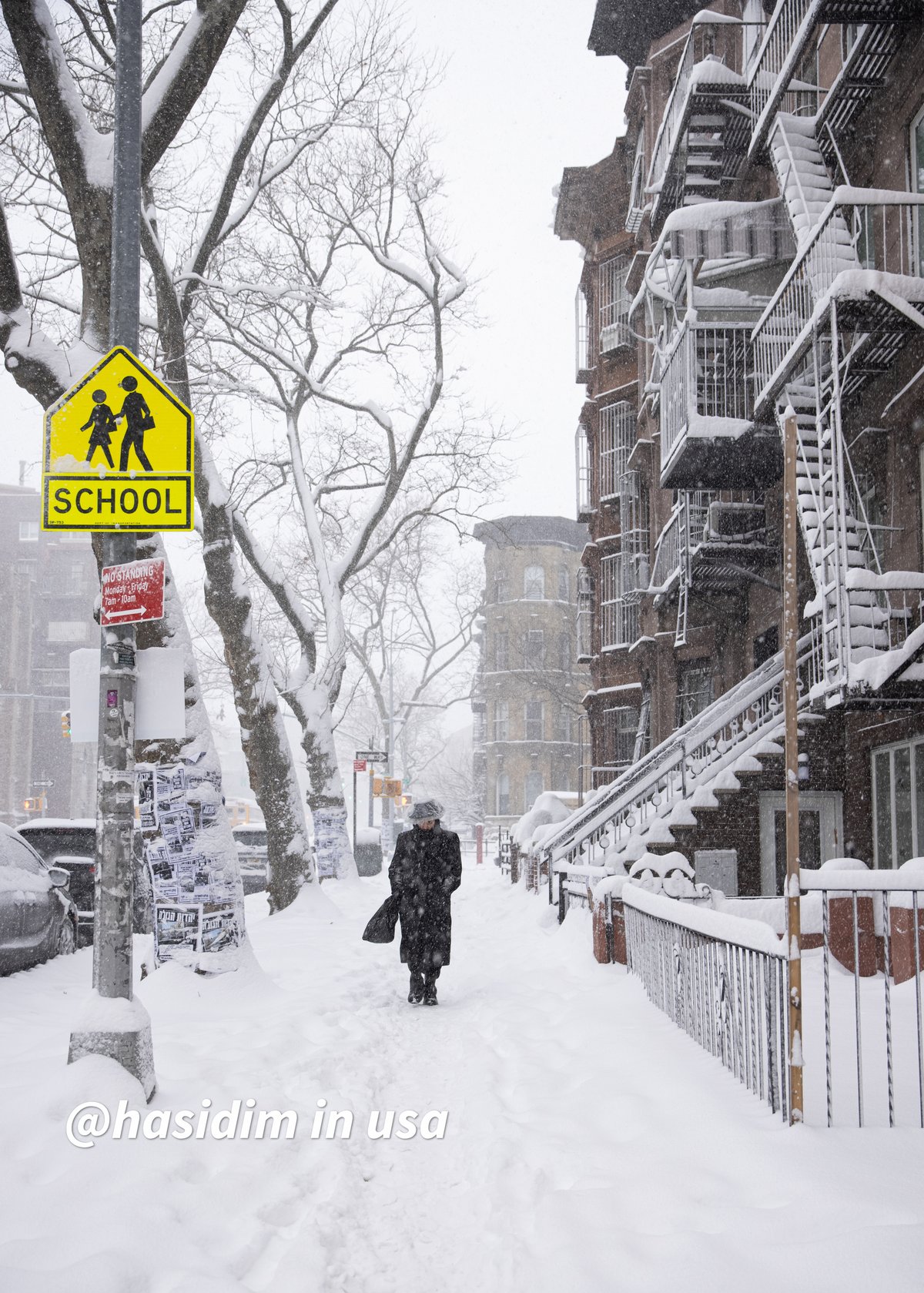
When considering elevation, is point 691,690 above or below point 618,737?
above

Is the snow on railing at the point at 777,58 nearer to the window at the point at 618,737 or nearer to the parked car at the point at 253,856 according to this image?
the window at the point at 618,737

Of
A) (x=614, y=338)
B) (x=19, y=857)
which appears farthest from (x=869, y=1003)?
(x=614, y=338)

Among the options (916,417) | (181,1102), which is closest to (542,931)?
(916,417)

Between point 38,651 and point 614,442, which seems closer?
point 614,442

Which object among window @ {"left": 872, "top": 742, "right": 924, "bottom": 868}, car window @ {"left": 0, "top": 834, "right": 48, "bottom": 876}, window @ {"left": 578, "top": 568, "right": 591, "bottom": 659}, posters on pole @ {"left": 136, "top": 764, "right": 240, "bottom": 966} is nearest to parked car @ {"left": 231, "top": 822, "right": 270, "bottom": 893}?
window @ {"left": 578, "top": 568, "right": 591, "bottom": 659}

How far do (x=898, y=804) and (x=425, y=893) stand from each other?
6.66 m

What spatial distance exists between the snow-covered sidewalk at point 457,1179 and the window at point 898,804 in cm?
616

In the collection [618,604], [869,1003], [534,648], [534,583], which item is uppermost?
[534,583]

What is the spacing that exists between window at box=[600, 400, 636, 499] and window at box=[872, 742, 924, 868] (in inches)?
571

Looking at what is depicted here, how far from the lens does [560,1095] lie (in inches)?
223

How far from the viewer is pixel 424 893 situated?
29.4ft

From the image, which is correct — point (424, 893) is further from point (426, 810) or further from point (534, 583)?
point (534, 583)

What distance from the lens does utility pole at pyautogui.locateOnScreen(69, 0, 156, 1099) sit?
537 cm

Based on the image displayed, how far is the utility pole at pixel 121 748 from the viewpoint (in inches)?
211
